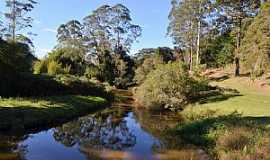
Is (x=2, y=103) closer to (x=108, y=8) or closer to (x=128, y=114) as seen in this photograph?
(x=128, y=114)

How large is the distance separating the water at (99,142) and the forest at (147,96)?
56mm

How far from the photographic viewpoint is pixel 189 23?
56.8 meters

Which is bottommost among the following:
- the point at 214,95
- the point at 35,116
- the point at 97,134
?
the point at 97,134

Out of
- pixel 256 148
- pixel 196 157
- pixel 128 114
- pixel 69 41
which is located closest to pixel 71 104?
pixel 128 114

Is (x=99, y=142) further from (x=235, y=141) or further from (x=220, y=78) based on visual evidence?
(x=220, y=78)

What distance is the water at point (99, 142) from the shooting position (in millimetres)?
16859

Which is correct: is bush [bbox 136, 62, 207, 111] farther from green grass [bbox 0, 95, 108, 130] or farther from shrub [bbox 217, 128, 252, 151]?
shrub [bbox 217, 128, 252, 151]

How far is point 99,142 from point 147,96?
1679cm

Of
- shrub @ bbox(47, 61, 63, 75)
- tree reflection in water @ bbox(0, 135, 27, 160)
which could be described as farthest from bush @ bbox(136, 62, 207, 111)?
shrub @ bbox(47, 61, 63, 75)

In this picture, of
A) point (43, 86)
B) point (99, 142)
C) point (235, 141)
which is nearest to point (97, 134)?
point (99, 142)

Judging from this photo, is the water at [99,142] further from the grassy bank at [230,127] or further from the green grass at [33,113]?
the grassy bank at [230,127]

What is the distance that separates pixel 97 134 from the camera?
23812mm

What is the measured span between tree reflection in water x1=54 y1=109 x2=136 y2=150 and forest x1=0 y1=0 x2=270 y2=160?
0.20 feet

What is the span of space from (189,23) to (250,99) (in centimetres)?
2583
